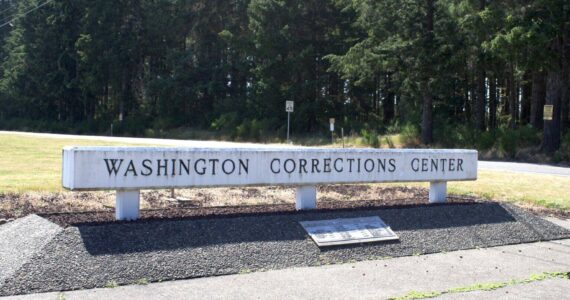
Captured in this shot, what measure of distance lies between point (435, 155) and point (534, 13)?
18.4 meters

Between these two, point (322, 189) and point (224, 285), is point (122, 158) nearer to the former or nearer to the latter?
point (224, 285)

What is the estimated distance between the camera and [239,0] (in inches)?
2183

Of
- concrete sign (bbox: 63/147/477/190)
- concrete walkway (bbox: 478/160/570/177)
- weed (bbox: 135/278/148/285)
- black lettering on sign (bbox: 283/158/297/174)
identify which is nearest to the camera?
weed (bbox: 135/278/148/285)

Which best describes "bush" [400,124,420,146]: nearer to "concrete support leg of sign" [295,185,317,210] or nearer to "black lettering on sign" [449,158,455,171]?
"black lettering on sign" [449,158,455,171]

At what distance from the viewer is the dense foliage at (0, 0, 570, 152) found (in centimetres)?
2982

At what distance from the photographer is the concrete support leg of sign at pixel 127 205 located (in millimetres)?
8422

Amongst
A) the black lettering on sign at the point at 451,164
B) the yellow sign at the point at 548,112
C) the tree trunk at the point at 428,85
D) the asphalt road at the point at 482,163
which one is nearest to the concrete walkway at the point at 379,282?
the black lettering on sign at the point at 451,164

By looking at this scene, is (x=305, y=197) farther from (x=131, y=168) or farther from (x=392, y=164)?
(x=131, y=168)

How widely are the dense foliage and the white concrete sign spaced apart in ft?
56.2

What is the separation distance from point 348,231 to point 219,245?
1.96 metres

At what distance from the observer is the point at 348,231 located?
8.80 meters

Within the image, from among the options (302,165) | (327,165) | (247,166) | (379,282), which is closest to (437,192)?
(327,165)

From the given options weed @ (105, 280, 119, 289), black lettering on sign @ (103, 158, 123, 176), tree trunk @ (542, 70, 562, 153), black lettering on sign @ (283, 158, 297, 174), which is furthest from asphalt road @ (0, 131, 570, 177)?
weed @ (105, 280, 119, 289)

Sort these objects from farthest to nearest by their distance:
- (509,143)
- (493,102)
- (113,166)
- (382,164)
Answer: (493,102), (509,143), (382,164), (113,166)
